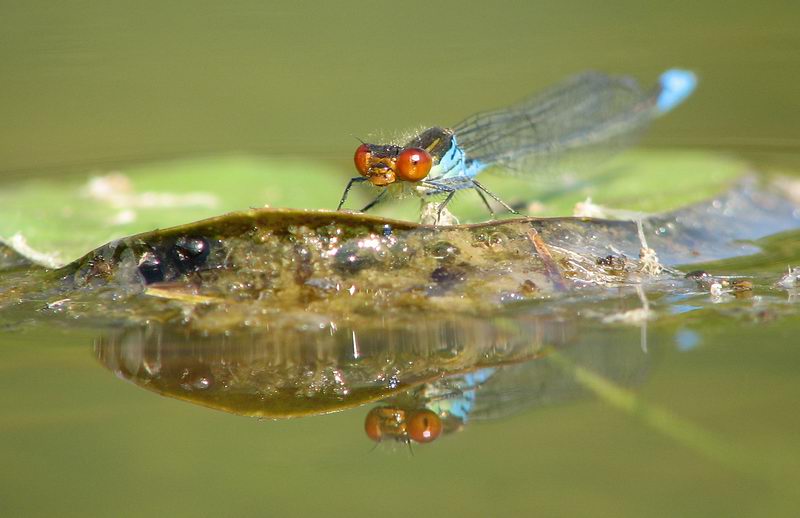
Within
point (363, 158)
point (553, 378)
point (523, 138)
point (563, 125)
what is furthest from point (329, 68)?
point (553, 378)

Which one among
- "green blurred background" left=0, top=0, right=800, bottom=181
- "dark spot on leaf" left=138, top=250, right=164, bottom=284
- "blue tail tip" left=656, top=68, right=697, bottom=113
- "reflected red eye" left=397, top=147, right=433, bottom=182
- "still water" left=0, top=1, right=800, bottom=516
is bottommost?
"still water" left=0, top=1, right=800, bottom=516

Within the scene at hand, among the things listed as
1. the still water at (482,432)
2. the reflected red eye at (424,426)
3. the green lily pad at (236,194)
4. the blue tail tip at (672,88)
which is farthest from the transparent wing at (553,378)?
the blue tail tip at (672,88)

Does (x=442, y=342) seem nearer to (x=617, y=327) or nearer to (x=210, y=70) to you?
(x=617, y=327)

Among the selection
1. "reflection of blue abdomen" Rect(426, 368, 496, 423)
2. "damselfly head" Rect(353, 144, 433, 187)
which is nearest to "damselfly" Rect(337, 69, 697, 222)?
"damselfly head" Rect(353, 144, 433, 187)

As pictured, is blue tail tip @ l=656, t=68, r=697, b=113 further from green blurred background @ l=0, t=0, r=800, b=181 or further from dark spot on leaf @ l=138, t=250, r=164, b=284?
dark spot on leaf @ l=138, t=250, r=164, b=284

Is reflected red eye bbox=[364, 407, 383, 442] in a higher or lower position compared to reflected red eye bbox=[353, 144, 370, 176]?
lower

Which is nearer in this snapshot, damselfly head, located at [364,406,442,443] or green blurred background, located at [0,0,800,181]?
damselfly head, located at [364,406,442,443]

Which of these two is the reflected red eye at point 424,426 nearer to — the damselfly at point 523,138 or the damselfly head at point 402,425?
the damselfly head at point 402,425

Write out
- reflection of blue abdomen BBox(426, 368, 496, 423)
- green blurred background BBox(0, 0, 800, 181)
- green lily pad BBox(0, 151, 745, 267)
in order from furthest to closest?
1. green blurred background BBox(0, 0, 800, 181)
2. green lily pad BBox(0, 151, 745, 267)
3. reflection of blue abdomen BBox(426, 368, 496, 423)

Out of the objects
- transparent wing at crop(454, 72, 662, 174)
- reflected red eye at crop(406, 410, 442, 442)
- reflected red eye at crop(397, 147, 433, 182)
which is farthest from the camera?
transparent wing at crop(454, 72, 662, 174)
